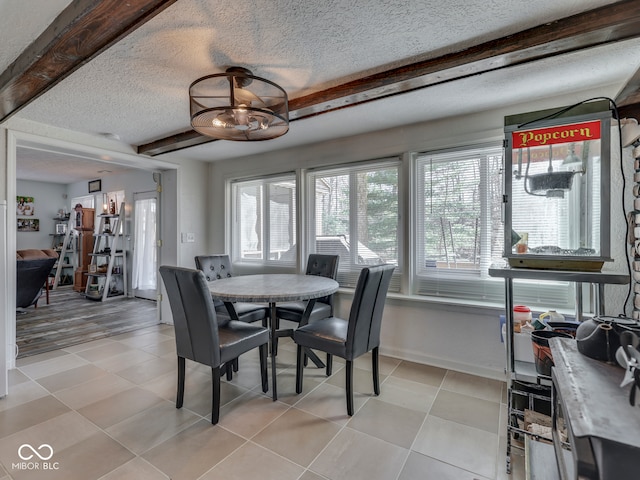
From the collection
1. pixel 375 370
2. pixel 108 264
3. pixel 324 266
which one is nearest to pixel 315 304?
pixel 324 266

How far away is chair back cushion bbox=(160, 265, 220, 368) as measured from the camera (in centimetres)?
189

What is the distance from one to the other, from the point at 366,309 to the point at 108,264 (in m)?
5.63

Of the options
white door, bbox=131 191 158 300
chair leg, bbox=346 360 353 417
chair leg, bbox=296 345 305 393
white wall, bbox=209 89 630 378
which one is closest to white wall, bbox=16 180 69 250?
white door, bbox=131 191 158 300

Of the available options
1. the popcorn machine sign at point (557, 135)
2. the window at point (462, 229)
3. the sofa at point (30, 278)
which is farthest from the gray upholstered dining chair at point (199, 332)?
the sofa at point (30, 278)

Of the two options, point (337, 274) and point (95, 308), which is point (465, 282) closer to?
point (337, 274)

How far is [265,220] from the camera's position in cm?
409

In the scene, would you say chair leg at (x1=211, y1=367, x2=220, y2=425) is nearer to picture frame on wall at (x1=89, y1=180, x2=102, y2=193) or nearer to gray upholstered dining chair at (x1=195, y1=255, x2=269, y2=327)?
gray upholstered dining chair at (x1=195, y1=255, x2=269, y2=327)

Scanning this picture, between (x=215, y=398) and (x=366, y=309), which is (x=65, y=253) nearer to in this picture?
(x=215, y=398)

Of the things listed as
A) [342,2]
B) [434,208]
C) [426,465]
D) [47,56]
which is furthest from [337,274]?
[47,56]

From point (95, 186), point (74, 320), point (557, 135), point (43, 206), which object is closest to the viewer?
point (557, 135)

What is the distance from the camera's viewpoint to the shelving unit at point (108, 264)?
18.6 feet

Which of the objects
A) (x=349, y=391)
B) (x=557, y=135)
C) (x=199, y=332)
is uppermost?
(x=557, y=135)

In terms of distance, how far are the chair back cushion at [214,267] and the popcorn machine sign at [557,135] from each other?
9.31 feet

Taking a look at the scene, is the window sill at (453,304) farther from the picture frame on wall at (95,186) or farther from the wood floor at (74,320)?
the picture frame on wall at (95,186)
